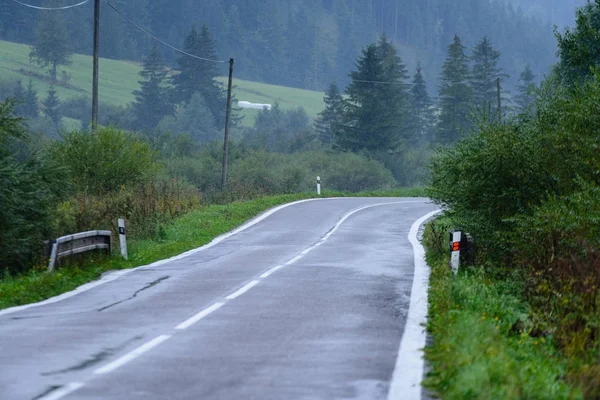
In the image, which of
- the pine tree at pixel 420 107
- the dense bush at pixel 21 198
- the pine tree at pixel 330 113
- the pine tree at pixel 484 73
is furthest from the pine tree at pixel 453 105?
the dense bush at pixel 21 198

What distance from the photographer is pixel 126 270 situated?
18.8 m

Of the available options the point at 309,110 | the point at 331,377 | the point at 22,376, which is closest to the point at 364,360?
the point at 331,377

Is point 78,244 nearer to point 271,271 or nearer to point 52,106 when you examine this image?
point 271,271

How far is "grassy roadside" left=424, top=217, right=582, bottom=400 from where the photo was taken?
743 centimetres

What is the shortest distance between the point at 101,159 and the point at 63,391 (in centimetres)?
2691

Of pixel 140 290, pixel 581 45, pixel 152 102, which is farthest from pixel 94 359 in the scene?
pixel 152 102

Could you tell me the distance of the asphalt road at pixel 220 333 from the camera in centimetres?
824

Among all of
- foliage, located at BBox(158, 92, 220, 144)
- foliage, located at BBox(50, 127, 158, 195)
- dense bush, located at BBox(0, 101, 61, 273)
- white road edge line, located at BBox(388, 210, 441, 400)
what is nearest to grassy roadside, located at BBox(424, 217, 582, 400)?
white road edge line, located at BBox(388, 210, 441, 400)

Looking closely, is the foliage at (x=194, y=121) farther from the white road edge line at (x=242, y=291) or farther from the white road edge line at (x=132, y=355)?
the white road edge line at (x=132, y=355)

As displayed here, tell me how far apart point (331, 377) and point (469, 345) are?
4.56 feet

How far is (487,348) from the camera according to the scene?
29.0 feet

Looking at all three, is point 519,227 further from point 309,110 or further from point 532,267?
point 309,110

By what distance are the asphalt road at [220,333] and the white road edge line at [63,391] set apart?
0.01 metres

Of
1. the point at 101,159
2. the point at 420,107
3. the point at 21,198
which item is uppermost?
the point at 420,107
